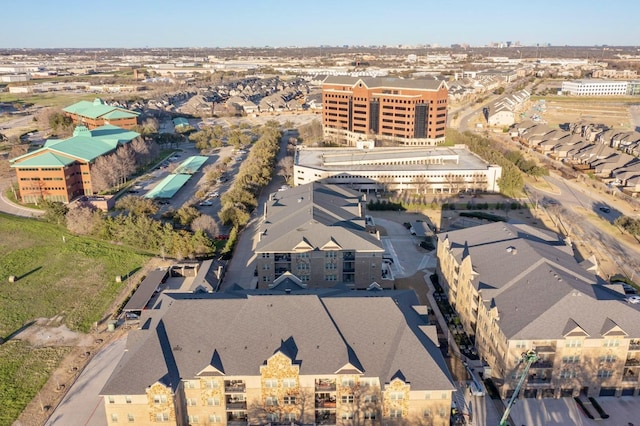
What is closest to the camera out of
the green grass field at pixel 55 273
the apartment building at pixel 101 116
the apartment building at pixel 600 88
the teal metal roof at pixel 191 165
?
the green grass field at pixel 55 273

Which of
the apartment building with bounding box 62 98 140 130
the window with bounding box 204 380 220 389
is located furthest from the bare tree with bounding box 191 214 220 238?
the apartment building with bounding box 62 98 140 130

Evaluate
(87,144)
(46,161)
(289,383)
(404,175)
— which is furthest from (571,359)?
(87,144)

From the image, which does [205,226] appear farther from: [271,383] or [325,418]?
[325,418]


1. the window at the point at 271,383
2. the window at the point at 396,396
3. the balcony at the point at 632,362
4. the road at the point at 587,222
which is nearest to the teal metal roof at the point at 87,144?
the window at the point at 271,383

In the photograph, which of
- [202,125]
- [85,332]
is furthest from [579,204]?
[202,125]

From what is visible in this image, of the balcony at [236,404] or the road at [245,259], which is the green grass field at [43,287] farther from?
the balcony at [236,404]

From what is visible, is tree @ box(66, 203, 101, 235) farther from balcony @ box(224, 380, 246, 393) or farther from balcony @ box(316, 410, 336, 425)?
balcony @ box(316, 410, 336, 425)
